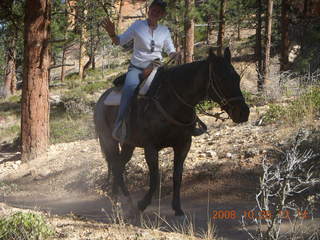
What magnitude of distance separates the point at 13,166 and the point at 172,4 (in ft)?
36.6

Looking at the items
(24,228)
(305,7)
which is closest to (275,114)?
(24,228)

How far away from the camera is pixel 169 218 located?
6480 mm

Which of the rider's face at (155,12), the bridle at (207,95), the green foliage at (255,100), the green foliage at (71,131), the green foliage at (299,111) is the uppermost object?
the rider's face at (155,12)

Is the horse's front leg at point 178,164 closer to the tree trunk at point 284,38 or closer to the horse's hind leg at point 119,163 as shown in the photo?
the horse's hind leg at point 119,163

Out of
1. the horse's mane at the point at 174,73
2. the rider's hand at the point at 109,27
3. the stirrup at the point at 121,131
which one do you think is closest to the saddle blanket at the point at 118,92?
the horse's mane at the point at 174,73

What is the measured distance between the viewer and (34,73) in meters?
11.6

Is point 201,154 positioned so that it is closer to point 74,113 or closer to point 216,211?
point 216,211

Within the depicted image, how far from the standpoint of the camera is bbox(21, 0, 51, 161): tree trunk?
1163 centimetres

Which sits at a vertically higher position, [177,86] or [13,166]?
[177,86]

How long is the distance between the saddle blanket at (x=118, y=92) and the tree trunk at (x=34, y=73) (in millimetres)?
5049

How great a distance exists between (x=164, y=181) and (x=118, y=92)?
8.98 ft

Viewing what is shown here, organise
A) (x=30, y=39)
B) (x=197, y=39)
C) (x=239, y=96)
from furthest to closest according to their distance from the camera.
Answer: (x=197, y=39)
(x=30, y=39)
(x=239, y=96)

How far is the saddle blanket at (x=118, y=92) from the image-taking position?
615 centimetres

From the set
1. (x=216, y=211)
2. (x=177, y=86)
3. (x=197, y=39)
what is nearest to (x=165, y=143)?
(x=177, y=86)
